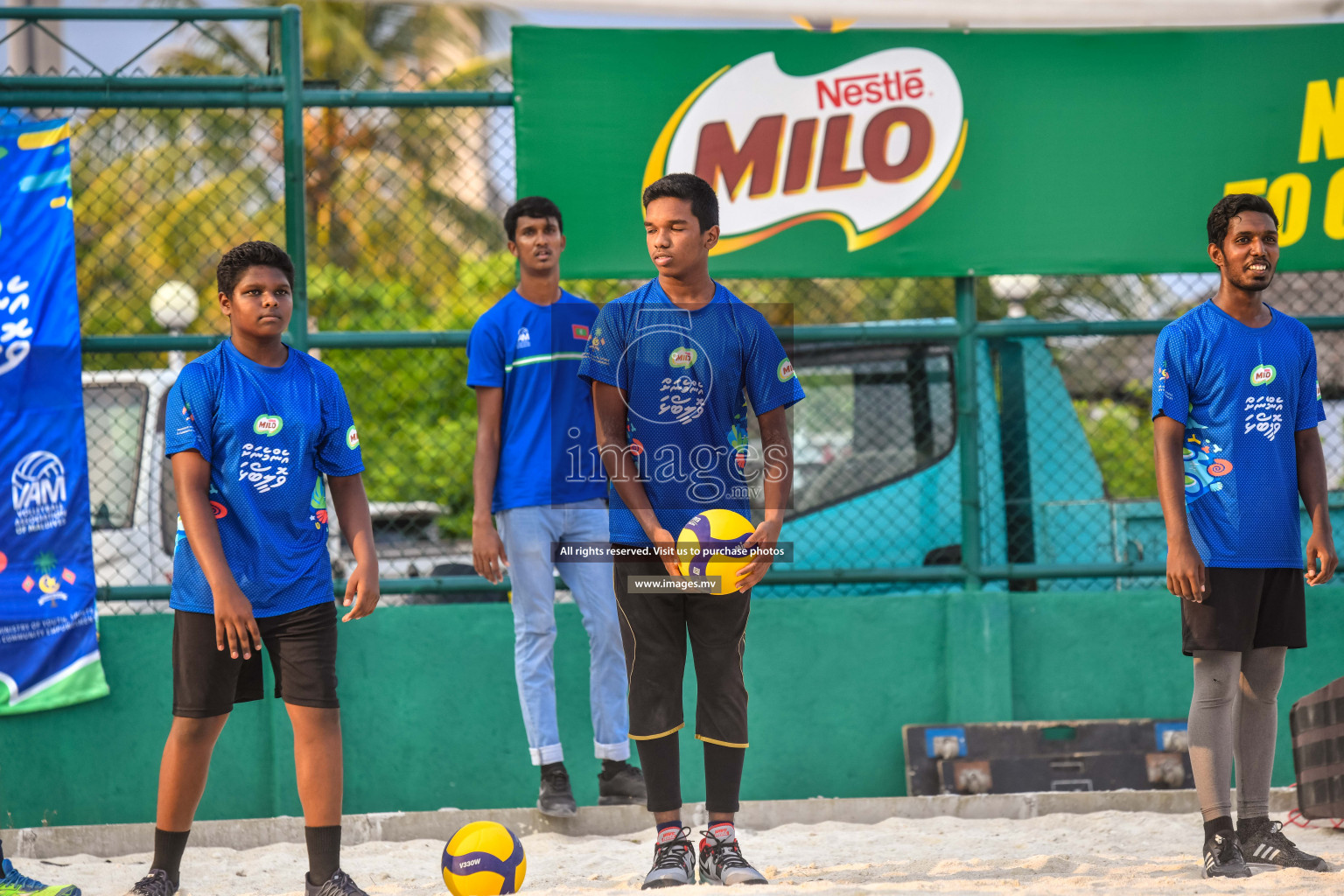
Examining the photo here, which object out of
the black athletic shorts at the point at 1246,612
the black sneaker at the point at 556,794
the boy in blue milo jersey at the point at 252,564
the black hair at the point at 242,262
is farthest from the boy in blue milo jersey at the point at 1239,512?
the black hair at the point at 242,262

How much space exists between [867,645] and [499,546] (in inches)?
67.0

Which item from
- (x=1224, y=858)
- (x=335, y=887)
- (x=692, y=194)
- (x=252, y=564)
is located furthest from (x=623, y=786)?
(x=692, y=194)

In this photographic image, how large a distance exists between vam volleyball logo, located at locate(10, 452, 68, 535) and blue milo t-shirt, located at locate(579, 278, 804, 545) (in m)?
2.64

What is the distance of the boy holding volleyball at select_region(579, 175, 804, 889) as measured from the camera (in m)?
3.52

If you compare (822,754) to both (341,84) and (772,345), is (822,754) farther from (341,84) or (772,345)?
(341,84)

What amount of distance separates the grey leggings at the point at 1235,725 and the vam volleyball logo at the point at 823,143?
2359 mm

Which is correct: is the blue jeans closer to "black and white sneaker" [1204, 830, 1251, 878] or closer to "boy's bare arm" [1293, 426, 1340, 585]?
"black and white sneaker" [1204, 830, 1251, 878]

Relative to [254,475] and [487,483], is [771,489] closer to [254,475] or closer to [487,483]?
[487,483]

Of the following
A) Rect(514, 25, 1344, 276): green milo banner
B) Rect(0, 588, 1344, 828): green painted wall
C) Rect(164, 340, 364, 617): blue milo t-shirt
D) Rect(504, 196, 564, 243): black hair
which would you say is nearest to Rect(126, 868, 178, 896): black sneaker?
Rect(164, 340, 364, 617): blue milo t-shirt

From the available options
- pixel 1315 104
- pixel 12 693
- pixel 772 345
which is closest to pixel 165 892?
pixel 12 693

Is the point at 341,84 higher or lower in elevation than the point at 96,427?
higher

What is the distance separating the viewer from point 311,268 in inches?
637

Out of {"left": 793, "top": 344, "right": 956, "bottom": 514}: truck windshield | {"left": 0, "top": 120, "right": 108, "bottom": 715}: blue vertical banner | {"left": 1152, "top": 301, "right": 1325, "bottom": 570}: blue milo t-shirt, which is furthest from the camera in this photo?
{"left": 793, "top": 344, "right": 956, "bottom": 514}: truck windshield

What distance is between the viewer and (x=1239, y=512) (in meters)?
3.68
